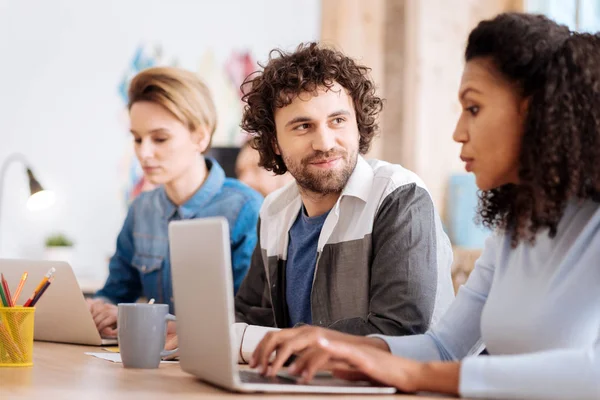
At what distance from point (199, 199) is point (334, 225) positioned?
0.85 metres

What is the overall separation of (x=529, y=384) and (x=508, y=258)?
318mm

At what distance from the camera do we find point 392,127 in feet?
16.8

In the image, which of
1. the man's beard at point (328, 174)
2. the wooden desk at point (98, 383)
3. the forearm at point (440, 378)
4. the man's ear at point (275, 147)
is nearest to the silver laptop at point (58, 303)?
the wooden desk at point (98, 383)

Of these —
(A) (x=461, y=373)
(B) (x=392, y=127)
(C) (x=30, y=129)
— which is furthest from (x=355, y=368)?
(B) (x=392, y=127)

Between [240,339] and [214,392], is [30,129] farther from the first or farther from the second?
[214,392]

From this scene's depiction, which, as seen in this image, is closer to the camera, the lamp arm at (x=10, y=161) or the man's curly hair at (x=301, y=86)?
the man's curly hair at (x=301, y=86)

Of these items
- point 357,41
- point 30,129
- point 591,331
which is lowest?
point 591,331

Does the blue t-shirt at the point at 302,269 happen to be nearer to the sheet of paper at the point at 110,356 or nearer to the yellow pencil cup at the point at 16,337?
the sheet of paper at the point at 110,356

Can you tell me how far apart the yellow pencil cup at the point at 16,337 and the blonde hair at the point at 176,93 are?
1289 mm

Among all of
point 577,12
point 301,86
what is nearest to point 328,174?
point 301,86

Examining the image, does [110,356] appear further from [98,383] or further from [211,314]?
[211,314]

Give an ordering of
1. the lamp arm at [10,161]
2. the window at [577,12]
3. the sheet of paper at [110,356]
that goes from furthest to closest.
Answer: the window at [577,12] < the lamp arm at [10,161] < the sheet of paper at [110,356]

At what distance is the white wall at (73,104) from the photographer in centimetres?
437

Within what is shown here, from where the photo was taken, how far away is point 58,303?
6.15 feet
